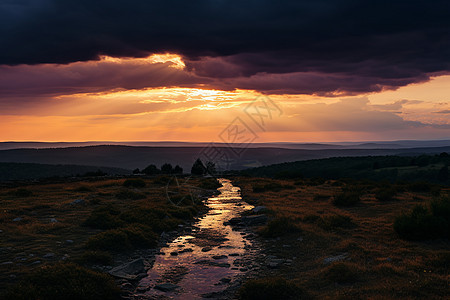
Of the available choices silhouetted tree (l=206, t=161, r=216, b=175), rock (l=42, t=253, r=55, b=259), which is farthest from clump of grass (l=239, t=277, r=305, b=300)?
silhouetted tree (l=206, t=161, r=216, b=175)

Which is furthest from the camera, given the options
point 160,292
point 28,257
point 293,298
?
point 28,257

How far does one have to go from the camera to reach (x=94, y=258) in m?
13.0

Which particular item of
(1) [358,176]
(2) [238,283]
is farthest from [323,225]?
(1) [358,176]

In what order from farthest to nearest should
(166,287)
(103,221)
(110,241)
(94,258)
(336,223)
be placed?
(336,223) < (103,221) < (110,241) < (94,258) < (166,287)

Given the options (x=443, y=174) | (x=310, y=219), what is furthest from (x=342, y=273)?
(x=443, y=174)

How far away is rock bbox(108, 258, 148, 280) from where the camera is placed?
1180 centimetres

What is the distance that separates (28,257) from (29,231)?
4706mm

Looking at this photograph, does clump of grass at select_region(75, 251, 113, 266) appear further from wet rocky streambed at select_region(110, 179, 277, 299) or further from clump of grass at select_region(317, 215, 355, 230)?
clump of grass at select_region(317, 215, 355, 230)

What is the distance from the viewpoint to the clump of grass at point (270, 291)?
9.83 meters

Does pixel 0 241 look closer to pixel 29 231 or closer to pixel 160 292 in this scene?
pixel 29 231

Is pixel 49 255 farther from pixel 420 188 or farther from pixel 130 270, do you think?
pixel 420 188

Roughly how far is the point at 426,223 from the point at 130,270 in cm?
1411

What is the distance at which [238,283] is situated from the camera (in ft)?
37.2

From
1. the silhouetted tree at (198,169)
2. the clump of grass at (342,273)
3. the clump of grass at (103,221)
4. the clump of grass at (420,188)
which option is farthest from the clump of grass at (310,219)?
the silhouetted tree at (198,169)
